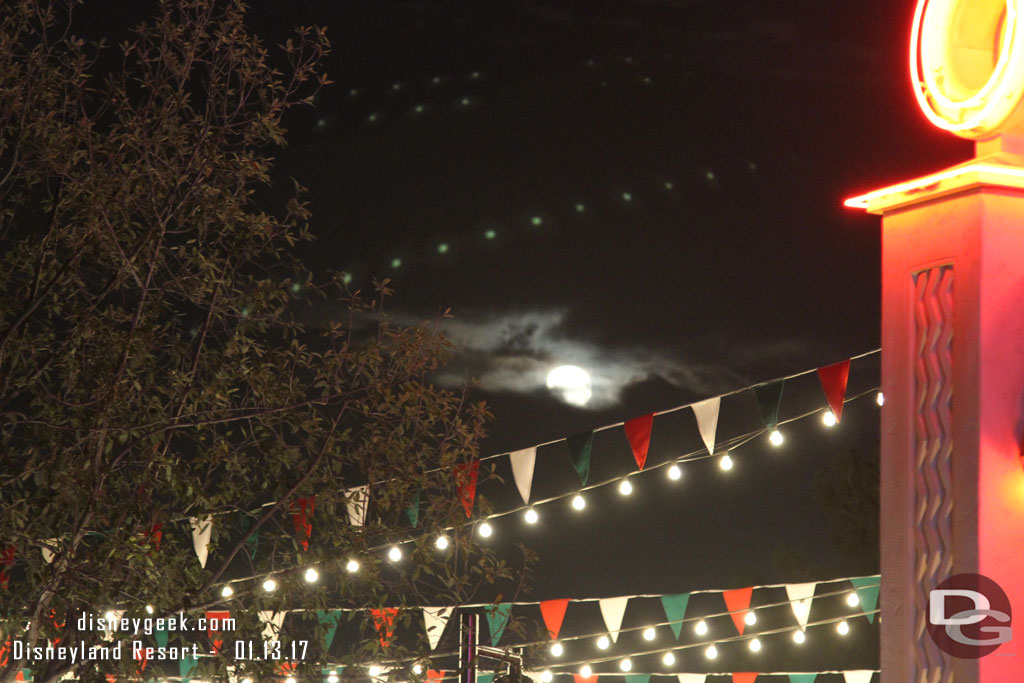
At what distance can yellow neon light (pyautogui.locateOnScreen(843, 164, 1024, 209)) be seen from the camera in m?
2.62

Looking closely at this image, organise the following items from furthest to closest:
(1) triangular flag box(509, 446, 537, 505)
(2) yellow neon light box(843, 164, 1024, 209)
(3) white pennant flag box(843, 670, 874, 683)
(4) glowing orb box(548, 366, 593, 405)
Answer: (4) glowing orb box(548, 366, 593, 405), (3) white pennant flag box(843, 670, 874, 683), (1) triangular flag box(509, 446, 537, 505), (2) yellow neon light box(843, 164, 1024, 209)

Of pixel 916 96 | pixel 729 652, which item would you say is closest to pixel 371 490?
pixel 916 96

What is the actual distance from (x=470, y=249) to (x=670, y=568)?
492 centimetres

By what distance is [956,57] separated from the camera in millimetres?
2852

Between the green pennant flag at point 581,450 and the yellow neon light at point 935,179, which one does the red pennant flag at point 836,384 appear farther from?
the yellow neon light at point 935,179

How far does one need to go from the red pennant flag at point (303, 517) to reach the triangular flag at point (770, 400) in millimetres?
2992

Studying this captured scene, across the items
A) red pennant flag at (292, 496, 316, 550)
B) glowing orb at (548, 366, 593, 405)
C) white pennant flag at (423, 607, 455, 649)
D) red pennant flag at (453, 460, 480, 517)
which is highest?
glowing orb at (548, 366, 593, 405)

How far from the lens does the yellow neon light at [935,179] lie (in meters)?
2.62

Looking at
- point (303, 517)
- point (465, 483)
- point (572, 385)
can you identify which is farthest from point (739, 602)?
point (572, 385)

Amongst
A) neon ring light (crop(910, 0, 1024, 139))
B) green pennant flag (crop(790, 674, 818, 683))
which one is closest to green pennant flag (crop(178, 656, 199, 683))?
neon ring light (crop(910, 0, 1024, 139))

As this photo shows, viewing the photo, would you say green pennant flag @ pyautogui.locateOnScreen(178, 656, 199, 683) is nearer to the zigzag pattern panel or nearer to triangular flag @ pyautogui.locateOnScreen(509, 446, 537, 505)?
triangular flag @ pyautogui.locateOnScreen(509, 446, 537, 505)

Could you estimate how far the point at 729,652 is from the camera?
16641mm

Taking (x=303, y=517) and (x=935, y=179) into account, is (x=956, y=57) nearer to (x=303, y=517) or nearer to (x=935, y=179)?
(x=935, y=179)

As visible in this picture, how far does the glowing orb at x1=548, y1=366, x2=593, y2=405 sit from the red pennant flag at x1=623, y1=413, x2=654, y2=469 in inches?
356
